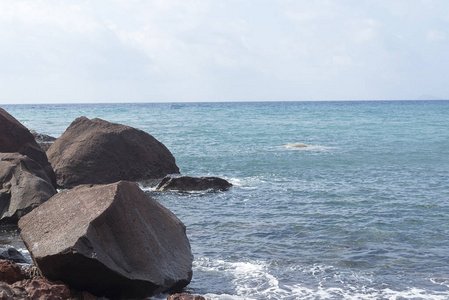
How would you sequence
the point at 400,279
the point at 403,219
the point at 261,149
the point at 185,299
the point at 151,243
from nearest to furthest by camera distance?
the point at 185,299 → the point at 151,243 → the point at 400,279 → the point at 403,219 → the point at 261,149

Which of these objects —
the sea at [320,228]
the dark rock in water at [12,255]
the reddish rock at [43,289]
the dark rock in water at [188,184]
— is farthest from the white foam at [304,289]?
the dark rock in water at [188,184]

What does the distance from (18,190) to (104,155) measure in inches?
203

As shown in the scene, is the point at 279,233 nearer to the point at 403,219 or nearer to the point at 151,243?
the point at 403,219

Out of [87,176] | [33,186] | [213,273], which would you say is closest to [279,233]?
[213,273]

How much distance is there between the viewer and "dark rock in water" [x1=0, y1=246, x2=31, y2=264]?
7.98 m

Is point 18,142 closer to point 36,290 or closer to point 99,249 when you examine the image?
point 99,249

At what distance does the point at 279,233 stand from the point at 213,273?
268cm

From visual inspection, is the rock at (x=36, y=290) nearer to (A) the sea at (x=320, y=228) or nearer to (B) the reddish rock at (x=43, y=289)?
(B) the reddish rock at (x=43, y=289)

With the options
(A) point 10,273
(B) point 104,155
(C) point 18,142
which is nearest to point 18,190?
(C) point 18,142

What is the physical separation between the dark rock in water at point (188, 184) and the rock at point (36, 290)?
349 inches

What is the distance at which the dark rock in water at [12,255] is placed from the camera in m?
7.98

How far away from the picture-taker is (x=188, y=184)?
15.3 m

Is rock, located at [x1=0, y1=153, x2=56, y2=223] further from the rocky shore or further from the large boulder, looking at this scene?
the large boulder

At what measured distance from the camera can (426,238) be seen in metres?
10.3
